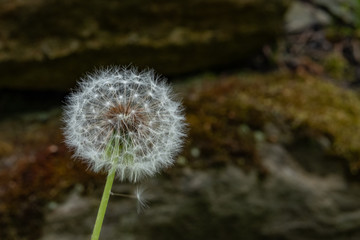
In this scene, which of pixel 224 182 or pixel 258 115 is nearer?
pixel 224 182

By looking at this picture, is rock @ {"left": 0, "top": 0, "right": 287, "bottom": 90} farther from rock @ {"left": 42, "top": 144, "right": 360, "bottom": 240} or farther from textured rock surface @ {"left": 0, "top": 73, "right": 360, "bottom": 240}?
rock @ {"left": 42, "top": 144, "right": 360, "bottom": 240}

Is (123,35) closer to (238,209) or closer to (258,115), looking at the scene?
(258,115)

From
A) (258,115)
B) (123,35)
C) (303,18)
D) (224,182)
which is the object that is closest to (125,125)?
(224,182)

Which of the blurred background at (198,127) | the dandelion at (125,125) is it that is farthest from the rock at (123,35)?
the dandelion at (125,125)

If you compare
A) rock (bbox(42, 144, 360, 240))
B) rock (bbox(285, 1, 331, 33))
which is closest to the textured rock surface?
rock (bbox(42, 144, 360, 240))

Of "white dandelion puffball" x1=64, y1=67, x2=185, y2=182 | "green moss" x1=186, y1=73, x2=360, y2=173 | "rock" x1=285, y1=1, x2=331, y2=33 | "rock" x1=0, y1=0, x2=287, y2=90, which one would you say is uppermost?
"rock" x1=285, y1=1, x2=331, y2=33

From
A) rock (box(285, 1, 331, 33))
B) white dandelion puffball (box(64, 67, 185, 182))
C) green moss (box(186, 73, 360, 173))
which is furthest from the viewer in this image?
rock (box(285, 1, 331, 33))
